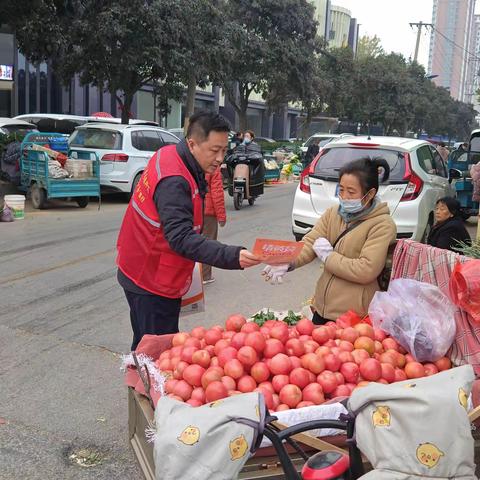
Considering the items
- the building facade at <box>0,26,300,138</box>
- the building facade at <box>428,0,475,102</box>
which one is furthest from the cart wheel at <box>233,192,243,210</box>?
the building facade at <box>428,0,475,102</box>

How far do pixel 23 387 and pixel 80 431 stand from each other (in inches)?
32.3

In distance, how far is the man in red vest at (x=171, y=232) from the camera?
295 cm

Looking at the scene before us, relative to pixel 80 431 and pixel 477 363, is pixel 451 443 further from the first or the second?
pixel 80 431

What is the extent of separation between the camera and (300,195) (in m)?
8.41

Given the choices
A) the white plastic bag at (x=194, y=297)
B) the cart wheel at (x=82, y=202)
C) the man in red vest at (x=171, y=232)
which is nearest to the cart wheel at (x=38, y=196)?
the cart wheel at (x=82, y=202)

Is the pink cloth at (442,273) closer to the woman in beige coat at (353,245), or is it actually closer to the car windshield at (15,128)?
the woman in beige coat at (353,245)

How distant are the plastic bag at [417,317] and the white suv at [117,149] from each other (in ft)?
35.7

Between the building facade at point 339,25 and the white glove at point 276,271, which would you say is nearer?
the white glove at point 276,271

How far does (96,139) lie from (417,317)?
11840mm

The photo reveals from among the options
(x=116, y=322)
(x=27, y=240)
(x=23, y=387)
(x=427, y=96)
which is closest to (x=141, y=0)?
(x=27, y=240)

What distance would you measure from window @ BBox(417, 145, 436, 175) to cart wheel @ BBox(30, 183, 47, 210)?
7.73 metres

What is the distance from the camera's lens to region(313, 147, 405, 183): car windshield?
781 cm

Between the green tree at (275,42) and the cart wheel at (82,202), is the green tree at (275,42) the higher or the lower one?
the higher one

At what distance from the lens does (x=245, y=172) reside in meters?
13.5
